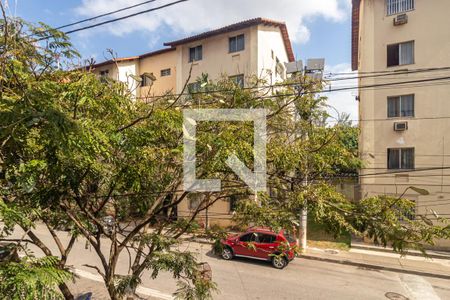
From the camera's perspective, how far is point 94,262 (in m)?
11.8

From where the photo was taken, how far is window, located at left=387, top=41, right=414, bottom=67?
14.5m

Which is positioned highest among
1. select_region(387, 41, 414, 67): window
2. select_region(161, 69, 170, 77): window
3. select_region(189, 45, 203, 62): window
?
select_region(189, 45, 203, 62): window

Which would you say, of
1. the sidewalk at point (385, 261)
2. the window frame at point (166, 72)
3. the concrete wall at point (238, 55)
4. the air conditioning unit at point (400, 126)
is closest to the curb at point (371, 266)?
the sidewalk at point (385, 261)

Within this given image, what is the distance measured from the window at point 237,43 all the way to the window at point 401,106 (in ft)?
28.0

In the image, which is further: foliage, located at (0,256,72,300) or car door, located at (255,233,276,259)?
car door, located at (255,233,276,259)

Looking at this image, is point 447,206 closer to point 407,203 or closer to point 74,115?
point 407,203

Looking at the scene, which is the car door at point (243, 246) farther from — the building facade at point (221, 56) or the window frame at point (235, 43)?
the window frame at point (235, 43)

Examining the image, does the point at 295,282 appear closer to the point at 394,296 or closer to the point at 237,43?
the point at 394,296

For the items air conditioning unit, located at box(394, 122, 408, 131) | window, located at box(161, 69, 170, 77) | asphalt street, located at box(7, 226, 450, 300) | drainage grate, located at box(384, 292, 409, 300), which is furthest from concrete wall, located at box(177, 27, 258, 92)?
drainage grate, located at box(384, 292, 409, 300)

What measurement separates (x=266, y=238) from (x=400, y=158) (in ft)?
26.8

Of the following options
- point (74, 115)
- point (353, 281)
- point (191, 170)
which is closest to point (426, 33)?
point (353, 281)

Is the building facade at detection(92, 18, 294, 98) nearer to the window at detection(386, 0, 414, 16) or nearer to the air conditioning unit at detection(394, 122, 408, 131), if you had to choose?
the window at detection(386, 0, 414, 16)

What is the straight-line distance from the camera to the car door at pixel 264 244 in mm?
11578
